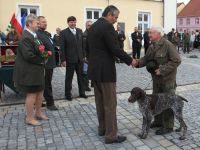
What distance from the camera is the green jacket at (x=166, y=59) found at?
370 cm

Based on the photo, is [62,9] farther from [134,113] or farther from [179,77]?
[134,113]

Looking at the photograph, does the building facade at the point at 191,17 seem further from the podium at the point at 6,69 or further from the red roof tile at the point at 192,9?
the podium at the point at 6,69

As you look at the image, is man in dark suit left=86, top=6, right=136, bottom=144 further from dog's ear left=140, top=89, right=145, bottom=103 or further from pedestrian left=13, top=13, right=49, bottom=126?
pedestrian left=13, top=13, right=49, bottom=126

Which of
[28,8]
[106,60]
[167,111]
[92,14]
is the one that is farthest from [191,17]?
[106,60]

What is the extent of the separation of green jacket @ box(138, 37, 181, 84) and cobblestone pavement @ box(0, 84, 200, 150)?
1000 millimetres

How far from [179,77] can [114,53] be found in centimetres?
643

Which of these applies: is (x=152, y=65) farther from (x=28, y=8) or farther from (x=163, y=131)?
(x=28, y=8)

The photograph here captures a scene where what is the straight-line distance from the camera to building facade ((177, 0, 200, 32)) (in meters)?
59.6

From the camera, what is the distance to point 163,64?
3832 mm

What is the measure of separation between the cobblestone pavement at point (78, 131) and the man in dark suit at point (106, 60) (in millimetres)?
349

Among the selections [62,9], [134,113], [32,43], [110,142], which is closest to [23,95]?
[32,43]

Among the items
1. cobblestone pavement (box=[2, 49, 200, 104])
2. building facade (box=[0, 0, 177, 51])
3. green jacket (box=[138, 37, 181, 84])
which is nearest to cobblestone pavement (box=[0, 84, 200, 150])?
cobblestone pavement (box=[2, 49, 200, 104])

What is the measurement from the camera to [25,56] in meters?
3.98

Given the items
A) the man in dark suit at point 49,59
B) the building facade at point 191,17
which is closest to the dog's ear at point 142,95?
the man in dark suit at point 49,59
